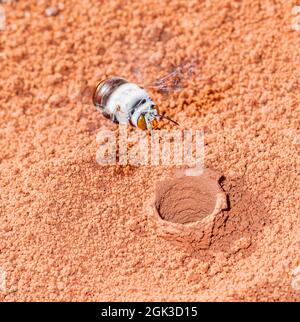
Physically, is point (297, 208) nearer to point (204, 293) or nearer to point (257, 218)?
point (257, 218)

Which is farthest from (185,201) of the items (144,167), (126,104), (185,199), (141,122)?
(126,104)

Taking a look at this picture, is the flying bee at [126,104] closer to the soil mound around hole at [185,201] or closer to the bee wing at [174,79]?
the bee wing at [174,79]

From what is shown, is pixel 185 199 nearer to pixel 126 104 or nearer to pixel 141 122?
pixel 141 122

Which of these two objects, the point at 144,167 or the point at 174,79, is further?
the point at 174,79

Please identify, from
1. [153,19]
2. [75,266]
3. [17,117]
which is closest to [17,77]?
[17,117]

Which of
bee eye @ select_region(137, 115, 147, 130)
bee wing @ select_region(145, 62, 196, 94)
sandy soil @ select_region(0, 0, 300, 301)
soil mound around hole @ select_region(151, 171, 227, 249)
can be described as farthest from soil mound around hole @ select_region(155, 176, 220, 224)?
bee wing @ select_region(145, 62, 196, 94)

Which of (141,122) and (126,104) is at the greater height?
(126,104)

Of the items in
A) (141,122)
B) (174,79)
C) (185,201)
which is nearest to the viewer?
(185,201)
